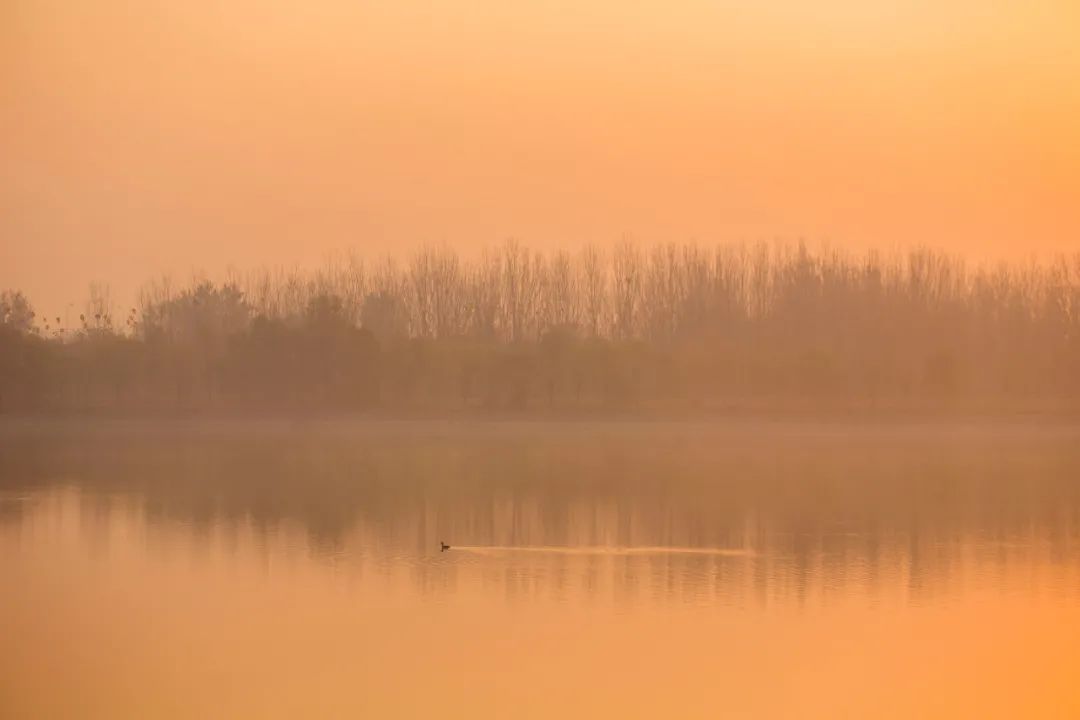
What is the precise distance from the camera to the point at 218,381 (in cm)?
3250

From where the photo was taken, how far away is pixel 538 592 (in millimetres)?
10961

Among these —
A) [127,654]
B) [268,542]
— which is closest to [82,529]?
[268,542]

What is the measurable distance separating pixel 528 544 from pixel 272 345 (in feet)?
63.5

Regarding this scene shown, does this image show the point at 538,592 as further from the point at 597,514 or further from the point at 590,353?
the point at 590,353

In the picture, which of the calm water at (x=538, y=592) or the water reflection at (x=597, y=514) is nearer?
the calm water at (x=538, y=592)

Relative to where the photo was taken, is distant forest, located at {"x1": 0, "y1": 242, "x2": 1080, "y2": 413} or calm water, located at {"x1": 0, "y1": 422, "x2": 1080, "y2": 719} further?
distant forest, located at {"x1": 0, "y1": 242, "x2": 1080, "y2": 413}

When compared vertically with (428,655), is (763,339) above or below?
above

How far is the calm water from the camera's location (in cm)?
A: 842

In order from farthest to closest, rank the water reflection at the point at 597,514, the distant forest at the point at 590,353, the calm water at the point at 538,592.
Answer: the distant forest at the point at 590,353, the water reflection at the point at 597,514, the calm water at the point at 538,592

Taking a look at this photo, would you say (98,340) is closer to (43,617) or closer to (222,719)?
(43,617)

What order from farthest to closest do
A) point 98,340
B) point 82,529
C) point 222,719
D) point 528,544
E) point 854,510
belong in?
point 98,340, point 854,510, point 82,529, point 528,544, point 222,719

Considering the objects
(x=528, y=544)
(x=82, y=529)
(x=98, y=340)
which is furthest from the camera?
(x=98, y=340)

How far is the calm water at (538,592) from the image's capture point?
8.42 meters

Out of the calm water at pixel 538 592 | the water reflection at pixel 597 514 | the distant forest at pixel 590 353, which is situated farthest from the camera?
the distant forest at pixel 590 353
